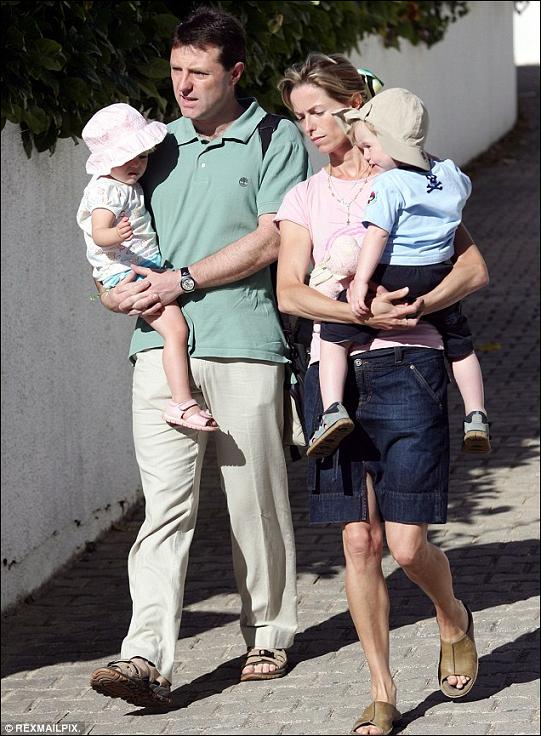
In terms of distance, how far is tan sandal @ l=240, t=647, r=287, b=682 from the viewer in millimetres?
5551

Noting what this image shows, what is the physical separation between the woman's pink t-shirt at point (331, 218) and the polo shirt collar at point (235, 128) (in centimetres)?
37

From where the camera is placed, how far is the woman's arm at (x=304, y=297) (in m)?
4.58

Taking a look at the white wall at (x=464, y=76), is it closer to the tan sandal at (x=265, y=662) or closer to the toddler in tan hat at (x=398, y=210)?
the tan sandal at (x=265, y=662)

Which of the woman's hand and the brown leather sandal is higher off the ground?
the woman's hand

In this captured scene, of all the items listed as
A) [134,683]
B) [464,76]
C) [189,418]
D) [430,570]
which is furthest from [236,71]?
[464,76]

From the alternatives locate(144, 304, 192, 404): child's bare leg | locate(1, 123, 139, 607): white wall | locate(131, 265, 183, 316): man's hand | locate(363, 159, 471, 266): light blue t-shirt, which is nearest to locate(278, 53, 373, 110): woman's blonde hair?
locate(363, 159, 471, 266): light blue t-shirt

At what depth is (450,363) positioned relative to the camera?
4.97 metres

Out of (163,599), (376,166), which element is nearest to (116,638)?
(163,599)

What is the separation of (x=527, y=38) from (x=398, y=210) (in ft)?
88.8

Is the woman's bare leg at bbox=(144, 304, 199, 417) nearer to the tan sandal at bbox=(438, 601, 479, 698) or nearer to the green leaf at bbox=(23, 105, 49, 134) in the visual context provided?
the tan sandal at bbox=(438, 601, 479, 698)

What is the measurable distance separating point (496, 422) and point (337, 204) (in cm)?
500

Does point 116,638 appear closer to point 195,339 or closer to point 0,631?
point 0,631

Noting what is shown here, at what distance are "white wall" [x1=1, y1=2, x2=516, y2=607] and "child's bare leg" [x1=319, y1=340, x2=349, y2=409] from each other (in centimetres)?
236

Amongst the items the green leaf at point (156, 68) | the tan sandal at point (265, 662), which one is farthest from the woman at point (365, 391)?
the green leaf at point (156, 68)
